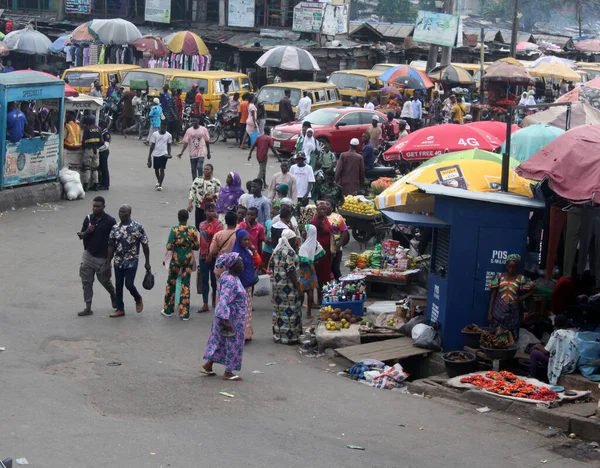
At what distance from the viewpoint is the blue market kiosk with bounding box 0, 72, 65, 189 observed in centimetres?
1755

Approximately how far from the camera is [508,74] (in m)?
32.9

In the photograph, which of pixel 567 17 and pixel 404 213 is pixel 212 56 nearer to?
pixel 404 213

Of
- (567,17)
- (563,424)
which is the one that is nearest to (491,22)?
(567,17)

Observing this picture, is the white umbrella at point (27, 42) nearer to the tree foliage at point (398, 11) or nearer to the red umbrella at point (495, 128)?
the red umbrella at point (495, 128)

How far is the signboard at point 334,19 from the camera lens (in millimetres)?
40531

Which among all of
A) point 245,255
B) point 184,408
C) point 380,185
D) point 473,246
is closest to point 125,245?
point 245,255

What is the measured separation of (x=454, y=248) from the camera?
1036 cm

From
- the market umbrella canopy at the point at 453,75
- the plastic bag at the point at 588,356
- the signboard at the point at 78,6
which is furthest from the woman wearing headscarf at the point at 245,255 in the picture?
the signboard at the point at 78,6

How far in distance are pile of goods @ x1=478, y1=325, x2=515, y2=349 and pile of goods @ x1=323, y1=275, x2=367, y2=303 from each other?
236cm

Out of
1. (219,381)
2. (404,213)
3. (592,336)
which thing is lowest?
(219,381)

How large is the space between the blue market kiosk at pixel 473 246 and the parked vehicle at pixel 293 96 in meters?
18.6

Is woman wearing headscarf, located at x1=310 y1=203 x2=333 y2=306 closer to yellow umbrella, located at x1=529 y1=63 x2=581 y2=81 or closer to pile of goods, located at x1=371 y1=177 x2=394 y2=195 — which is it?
pile of goods, located at x1=371 y1=177 x2=394 y2=195

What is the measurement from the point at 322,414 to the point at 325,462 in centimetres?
141

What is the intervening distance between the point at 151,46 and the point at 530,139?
79.8 feet
